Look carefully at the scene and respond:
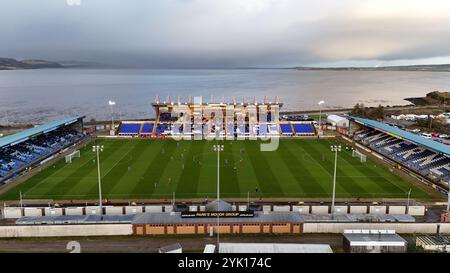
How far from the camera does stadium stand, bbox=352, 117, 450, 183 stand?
39.6 metres

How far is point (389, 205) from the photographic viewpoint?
3234 cm

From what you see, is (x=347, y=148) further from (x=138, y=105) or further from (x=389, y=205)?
(x=138, y=105)

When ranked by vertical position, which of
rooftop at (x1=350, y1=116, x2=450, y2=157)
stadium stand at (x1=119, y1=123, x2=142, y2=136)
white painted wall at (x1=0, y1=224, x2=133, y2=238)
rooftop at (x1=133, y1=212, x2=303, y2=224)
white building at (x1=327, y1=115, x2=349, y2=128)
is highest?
rooftop at (x1=350, y1=116, x2=450, y2=157)

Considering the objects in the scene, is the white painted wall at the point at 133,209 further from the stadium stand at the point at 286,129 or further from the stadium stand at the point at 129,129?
the stadium stand at the point at 286,129

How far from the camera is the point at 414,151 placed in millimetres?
46719

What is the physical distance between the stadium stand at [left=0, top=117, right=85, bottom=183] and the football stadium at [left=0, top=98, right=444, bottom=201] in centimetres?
15

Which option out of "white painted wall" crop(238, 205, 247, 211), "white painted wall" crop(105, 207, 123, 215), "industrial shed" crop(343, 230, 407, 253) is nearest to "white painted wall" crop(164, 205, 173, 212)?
"white painted wall" crop(105, 207, 123, 215)

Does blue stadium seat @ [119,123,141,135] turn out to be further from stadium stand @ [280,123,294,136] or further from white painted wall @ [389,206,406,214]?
white painted wall @ [389,206,406,214]

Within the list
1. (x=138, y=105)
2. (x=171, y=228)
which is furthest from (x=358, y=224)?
(x=138, y=105)

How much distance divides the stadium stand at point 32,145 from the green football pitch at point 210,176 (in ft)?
12.0

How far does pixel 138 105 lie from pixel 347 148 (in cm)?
9506

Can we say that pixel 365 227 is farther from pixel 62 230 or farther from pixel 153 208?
pixel 62 230

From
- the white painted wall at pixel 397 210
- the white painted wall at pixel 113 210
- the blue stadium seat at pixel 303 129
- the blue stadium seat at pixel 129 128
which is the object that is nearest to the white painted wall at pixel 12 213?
the white painted wall at pixel 113 210

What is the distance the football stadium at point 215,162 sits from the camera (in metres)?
36.1
